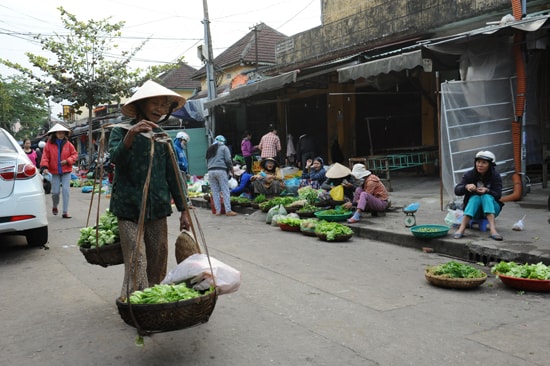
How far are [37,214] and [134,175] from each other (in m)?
3.66

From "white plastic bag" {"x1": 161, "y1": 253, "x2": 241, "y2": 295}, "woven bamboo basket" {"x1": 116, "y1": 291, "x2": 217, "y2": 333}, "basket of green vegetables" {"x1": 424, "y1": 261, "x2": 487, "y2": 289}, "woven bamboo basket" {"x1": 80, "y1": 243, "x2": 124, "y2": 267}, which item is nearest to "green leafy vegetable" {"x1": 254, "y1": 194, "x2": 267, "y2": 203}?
"basket of green vegetables" {"x1": 424, "y1": 261, "x2": 487, "y2": 289}

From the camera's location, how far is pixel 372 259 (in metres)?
6.77

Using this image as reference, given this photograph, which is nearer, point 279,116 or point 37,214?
point 37,214

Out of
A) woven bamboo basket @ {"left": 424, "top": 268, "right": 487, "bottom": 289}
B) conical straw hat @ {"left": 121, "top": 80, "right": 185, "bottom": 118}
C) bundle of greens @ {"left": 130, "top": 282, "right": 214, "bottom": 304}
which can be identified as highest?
conical straw hat @ {"left": 121, "top": 80, "right": 185, "bottom": 118}

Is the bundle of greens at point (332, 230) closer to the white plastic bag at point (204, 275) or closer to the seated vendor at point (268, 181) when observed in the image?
the seated vendor at point (268, 181)

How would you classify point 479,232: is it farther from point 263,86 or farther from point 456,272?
point 263,86

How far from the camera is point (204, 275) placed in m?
3.50

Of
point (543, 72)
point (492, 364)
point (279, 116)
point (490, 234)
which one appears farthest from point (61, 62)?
point (492, 364)

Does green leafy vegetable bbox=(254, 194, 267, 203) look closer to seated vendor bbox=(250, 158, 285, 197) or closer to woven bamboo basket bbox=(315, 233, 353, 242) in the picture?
seated vendor bbox=(250, 158, 285, 197)

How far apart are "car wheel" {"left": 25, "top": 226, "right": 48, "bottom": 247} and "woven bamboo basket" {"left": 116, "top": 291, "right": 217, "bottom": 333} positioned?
4.77 metres

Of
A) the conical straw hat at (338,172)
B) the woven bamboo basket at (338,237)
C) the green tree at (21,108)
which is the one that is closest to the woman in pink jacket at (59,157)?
the conical straw hat at (338,172)

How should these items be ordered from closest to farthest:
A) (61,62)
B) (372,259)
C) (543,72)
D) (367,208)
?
(372,259) → (367,208) → (543,72) → (61,62)

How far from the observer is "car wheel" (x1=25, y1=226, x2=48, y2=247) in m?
7.30

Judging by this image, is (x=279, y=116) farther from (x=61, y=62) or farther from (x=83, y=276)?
(x=83, y=276)
